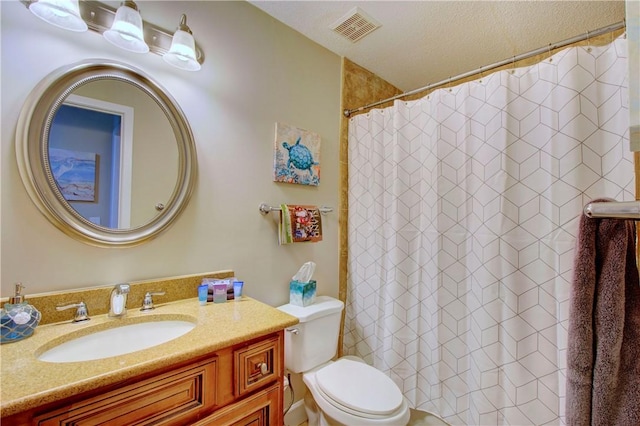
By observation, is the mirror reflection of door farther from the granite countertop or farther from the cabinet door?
the cabinet door

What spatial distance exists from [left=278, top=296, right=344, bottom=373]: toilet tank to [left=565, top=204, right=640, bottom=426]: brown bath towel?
42.6 inches

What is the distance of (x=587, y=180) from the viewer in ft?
3.69

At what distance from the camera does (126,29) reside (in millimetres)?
1056

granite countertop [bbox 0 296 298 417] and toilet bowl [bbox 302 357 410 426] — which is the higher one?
granite countertop [bbox 0 296 298 417]

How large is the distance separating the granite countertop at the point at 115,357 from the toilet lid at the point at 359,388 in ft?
1.74

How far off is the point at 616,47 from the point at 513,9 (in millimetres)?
695

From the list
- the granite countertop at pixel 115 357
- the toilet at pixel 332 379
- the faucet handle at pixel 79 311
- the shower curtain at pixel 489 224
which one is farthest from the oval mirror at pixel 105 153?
the shower curtain at pixel 489 224

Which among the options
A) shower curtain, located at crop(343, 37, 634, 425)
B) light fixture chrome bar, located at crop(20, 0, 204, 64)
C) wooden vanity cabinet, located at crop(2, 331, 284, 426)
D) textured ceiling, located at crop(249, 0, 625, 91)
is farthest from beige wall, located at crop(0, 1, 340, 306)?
wooden vanity cabinet, located at crop(2, 331, 284, 426)

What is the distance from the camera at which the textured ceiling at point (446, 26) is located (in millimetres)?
1523

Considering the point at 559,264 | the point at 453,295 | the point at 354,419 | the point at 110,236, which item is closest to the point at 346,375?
the point at 354,419

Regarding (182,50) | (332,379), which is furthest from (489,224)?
(182,50)

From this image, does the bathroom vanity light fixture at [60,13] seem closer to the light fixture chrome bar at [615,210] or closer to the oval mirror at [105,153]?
the oval mirror at [105,153]

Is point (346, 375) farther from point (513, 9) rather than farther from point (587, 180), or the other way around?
point (513, 9)

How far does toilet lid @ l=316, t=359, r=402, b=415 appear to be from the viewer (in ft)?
4.01
